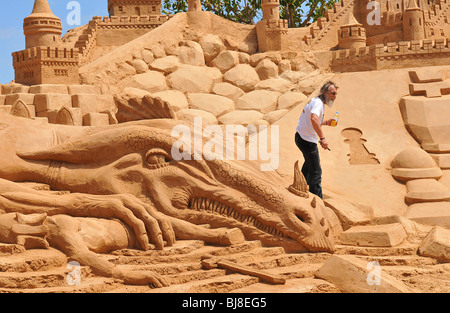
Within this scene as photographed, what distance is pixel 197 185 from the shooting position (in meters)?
6.79

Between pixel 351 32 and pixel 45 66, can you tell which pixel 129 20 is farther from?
pixel 351 32

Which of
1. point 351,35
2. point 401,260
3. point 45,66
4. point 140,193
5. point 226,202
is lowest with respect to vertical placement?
point 401,260

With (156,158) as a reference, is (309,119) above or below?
above

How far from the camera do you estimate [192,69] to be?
63.8ft

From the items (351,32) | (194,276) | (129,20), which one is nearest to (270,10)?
(351,32)

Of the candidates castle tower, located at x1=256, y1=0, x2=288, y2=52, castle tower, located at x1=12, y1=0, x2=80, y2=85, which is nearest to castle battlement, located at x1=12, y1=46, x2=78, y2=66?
castle tower, located at x1=12, y1=0, x2=80, y2=85

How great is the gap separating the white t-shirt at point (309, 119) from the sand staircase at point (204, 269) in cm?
134

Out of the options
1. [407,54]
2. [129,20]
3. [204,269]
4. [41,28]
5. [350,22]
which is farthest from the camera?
[129,20]

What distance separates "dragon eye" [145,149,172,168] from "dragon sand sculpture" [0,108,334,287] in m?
0.01

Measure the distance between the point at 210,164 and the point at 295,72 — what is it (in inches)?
524

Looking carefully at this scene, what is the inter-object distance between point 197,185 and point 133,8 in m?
19.1

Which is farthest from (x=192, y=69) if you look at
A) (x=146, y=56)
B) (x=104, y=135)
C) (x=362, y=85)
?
(x=104, y=135)

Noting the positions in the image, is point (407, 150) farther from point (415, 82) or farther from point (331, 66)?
point (331, 66)

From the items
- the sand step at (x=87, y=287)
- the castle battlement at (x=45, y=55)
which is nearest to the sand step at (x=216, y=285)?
the sand step at (x=87, y=287)
